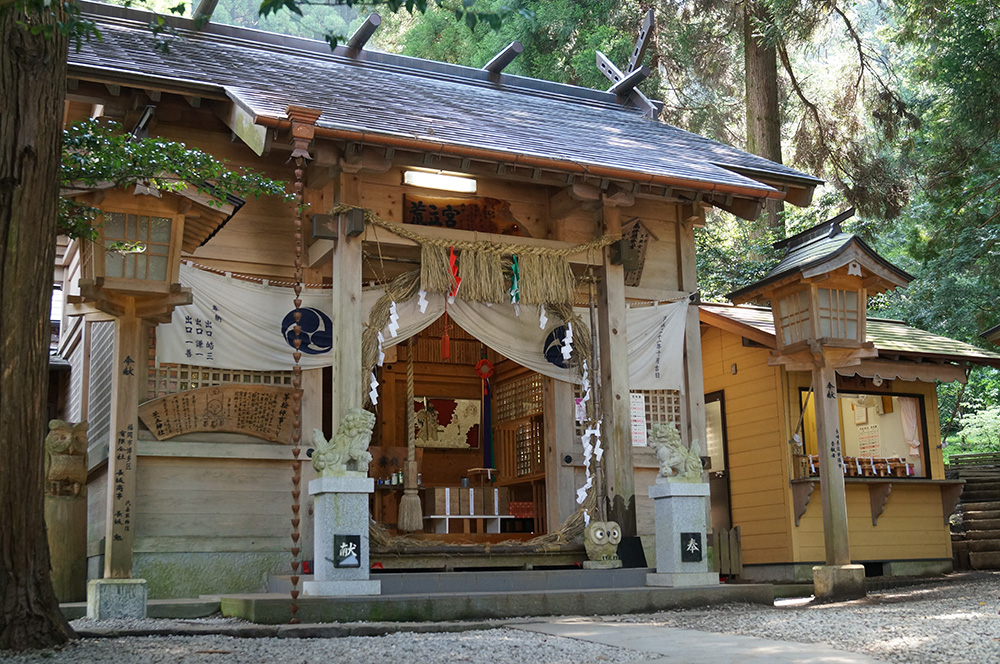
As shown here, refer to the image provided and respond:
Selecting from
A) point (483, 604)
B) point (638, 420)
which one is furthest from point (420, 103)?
point (483, 604)

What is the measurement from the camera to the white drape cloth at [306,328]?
9.34 m

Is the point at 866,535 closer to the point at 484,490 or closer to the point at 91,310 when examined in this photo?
the point at 484,490

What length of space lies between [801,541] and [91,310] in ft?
31.1

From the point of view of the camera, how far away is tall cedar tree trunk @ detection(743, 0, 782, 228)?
1881 cm

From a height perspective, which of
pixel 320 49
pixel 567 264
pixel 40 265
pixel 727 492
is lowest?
pixel 727 492

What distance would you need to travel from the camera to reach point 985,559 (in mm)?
14273

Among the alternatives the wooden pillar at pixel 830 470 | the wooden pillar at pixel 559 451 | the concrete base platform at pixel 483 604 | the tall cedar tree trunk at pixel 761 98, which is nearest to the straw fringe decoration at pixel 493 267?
the wooden pillar at pixel 559 451

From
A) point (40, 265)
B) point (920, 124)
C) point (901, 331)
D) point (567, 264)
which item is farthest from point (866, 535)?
point (40, 265)

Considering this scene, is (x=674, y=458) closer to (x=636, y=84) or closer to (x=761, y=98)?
(x=636, y=84)

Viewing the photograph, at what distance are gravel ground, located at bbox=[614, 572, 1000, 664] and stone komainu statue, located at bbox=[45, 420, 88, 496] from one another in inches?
201

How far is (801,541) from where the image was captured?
1302cm

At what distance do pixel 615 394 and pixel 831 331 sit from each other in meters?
2.52

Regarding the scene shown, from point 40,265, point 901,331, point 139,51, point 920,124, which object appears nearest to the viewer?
point 40,265

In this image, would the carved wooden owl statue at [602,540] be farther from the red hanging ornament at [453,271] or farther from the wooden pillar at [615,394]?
the red hanging ornament at [453,271]
